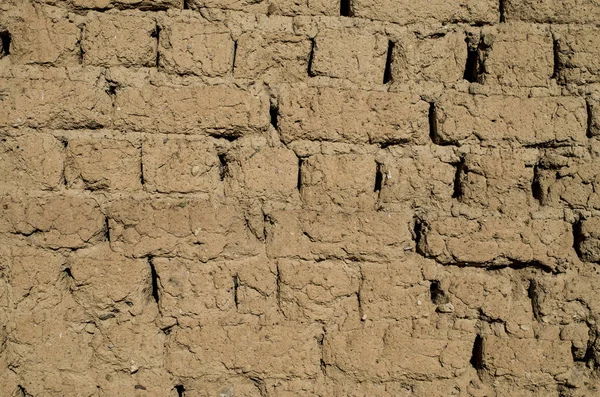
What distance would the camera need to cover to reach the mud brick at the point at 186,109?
1.75m

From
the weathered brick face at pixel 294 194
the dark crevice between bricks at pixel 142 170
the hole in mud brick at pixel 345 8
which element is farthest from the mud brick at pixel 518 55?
the dark crevice between bricks at pixel 142 170

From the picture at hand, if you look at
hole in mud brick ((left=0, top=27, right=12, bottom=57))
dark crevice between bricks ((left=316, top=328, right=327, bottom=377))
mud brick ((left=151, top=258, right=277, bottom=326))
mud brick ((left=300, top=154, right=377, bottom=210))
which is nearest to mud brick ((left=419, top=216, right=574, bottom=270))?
mud brick ((left=300, top=154, right=377, bottom=210))

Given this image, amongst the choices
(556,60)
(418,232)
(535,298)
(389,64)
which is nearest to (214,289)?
(418,232)

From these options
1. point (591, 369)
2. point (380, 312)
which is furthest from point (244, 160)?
point (591, 369)

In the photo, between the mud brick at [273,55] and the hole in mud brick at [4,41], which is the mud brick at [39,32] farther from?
the mud brick at [273,55]

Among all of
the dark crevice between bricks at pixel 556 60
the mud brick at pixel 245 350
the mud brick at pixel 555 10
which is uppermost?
the mud brick at pixel 555 10

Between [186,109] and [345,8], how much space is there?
0.59 metres

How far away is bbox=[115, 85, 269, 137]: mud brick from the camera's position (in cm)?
175

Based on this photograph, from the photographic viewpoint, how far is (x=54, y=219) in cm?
176

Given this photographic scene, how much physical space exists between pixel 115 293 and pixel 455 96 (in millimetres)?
1211

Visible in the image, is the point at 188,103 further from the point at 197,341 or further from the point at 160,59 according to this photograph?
the point at 197,341

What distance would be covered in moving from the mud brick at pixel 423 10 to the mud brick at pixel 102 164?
813 mm

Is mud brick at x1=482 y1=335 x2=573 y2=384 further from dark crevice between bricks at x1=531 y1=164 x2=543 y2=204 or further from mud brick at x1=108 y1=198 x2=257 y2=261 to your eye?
mud brick at x1=108 y1=198 x2=257 y2=261

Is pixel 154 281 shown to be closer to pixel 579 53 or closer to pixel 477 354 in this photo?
pixel 477 354
